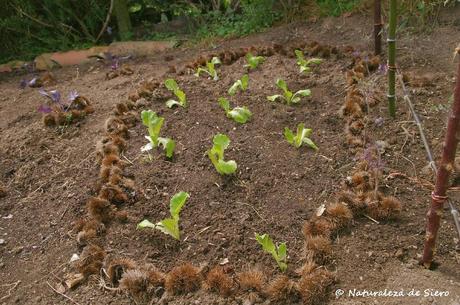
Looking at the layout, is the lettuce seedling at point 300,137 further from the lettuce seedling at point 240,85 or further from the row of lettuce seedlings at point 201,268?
the lettuce seedling at point 240,85

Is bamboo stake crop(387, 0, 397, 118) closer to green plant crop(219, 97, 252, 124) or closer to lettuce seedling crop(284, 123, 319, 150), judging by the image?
lettuce seedling crop(284, 123, 319, 150)

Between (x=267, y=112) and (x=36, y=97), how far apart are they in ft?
6.92

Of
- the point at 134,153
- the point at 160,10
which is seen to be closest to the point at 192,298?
the point at 134,153

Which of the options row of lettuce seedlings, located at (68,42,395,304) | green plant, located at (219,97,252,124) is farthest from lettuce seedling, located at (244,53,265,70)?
row of lettuce seedlings, located at (68,42,395,304)

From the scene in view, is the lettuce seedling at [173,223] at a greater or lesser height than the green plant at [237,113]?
lesser

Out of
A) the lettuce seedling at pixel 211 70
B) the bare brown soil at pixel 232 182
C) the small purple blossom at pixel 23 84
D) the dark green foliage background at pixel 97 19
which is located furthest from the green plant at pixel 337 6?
the small purple blossom at pixel 23 84

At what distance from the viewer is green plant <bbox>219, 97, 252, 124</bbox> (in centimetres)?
305

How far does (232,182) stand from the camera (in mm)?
2600

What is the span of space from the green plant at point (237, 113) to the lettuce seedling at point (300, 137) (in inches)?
14.7

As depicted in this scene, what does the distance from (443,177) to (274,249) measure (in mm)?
738

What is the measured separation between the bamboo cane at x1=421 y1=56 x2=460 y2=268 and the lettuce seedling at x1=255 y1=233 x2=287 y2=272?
1.84 ft

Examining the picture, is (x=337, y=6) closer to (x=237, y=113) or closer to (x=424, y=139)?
(x=237, y=113)

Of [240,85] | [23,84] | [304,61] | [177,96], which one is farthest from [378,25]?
[23,84]

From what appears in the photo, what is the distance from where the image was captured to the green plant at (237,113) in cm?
305
